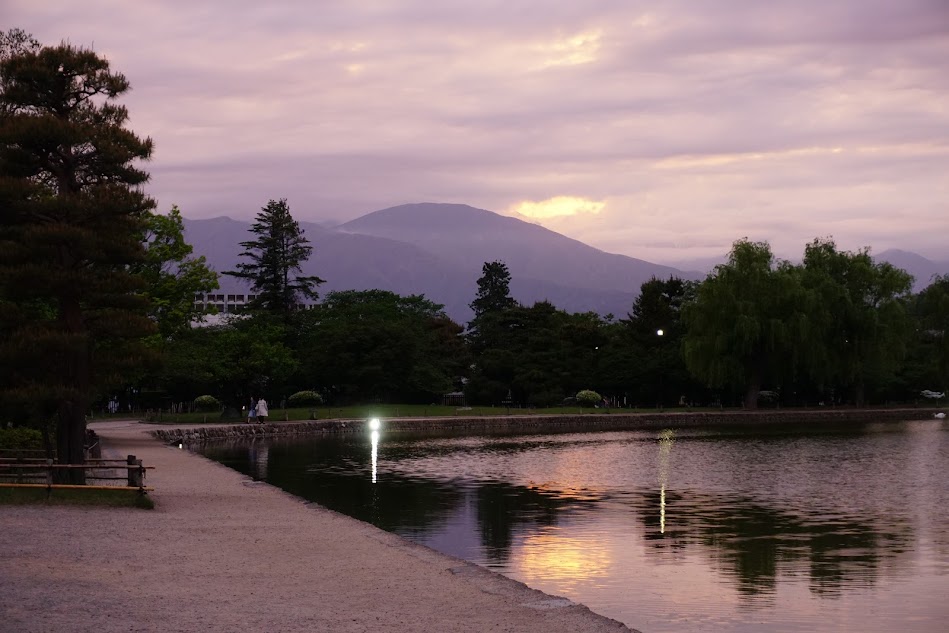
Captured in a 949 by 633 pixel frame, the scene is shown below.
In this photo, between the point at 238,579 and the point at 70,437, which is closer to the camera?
the point at 238,579

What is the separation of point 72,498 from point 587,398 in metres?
62.9

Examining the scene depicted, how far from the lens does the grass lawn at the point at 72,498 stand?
908 inches

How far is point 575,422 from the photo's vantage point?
71.5 meters

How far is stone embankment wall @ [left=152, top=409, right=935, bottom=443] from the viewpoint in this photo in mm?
60438

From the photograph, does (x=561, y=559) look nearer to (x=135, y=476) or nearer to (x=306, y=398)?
A: (x=135, y=476)

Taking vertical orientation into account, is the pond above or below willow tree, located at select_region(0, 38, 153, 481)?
below

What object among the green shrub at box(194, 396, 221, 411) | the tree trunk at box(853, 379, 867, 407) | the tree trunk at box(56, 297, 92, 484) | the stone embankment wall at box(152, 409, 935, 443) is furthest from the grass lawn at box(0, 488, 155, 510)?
the tree trunk at box(853, 379, 867, 407)

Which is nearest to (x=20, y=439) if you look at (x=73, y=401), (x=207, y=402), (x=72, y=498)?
(x=73, y=401)

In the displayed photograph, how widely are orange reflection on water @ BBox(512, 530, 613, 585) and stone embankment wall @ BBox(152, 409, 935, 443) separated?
124 feet

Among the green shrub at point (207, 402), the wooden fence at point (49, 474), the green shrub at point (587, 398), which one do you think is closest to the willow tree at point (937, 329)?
the green shrub at point (587, 398)

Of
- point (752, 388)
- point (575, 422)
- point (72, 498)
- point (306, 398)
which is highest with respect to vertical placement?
point (752, 388)

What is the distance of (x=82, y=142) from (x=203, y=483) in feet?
34.1

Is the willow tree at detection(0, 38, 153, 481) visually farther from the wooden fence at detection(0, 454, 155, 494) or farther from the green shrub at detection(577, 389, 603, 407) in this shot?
the green shrub at detection(577, 389, 603, 407)

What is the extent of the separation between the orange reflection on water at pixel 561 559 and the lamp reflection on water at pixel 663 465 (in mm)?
2658
